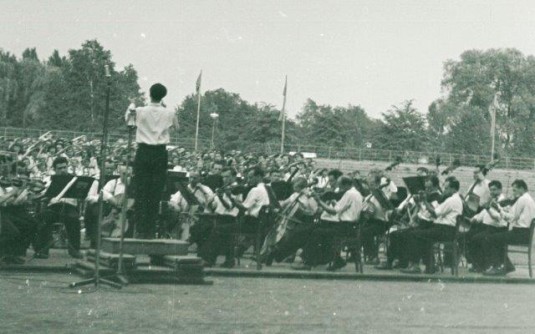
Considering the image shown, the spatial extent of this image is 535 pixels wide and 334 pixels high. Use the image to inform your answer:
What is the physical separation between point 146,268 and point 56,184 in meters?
2.15

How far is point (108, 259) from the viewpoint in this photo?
12688mm

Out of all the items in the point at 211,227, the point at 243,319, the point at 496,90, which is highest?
the point at 496,90

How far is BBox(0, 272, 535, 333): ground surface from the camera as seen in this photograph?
918 centimetres

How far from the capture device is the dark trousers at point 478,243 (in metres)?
16.3

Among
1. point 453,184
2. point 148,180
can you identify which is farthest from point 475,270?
point 148,180

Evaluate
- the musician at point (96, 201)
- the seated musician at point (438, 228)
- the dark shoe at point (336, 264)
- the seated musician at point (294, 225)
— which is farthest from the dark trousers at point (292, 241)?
the musician at point (96, 201)

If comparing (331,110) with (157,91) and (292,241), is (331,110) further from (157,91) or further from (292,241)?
(157,91)

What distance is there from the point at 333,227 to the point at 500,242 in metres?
3.06

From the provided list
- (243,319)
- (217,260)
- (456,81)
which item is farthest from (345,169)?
(243,319)

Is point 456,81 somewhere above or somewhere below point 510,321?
above

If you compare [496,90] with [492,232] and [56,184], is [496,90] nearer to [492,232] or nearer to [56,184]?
[492,232]

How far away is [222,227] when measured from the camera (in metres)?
15.3

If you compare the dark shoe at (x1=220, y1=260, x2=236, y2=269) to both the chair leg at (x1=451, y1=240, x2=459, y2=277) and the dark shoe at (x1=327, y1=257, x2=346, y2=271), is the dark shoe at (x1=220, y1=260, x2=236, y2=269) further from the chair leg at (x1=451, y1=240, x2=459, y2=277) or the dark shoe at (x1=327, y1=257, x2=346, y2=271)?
the chair leg at (x1=451, y1=240, x2=459, y2=277)

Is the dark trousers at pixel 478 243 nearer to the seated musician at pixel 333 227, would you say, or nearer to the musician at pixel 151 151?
the seated musician at pixel 333 227
